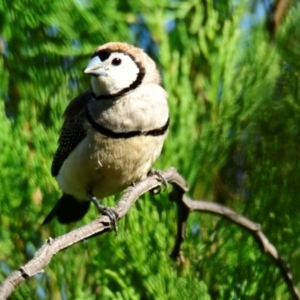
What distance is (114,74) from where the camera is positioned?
6.77 feet

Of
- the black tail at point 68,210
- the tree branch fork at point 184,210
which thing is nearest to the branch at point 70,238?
the tree branch fork at point 184,210

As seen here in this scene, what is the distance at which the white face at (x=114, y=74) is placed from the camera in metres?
1.94

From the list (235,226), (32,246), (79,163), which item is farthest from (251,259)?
(79,163)

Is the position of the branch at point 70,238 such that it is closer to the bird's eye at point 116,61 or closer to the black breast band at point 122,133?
the black breast band at point 122,133

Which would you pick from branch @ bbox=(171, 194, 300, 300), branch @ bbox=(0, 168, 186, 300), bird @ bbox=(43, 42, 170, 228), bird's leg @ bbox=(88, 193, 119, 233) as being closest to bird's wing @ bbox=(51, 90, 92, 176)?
bird @ bbox=(43, 42, 170, 228)

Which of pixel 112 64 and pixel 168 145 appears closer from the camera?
pixel 168 145

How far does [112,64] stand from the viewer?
2031mm

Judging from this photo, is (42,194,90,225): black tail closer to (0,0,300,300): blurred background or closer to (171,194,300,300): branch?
(0,0,300,300): blurred background

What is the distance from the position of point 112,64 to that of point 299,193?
1.96 ft

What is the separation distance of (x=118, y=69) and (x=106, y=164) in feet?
0.78

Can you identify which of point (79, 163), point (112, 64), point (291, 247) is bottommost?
point (291, 247)

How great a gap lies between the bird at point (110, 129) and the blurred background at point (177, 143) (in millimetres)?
44

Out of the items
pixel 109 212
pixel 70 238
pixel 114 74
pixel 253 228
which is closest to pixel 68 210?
pixel 114 74

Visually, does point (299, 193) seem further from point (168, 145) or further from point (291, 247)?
point (168, 145)
